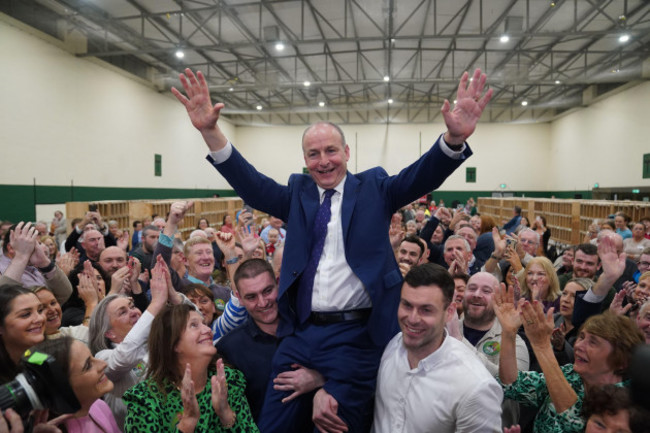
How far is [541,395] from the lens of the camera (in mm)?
2270

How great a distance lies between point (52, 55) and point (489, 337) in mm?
13849

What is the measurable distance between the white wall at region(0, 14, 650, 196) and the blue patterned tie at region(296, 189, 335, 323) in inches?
455

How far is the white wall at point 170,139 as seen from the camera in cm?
1138

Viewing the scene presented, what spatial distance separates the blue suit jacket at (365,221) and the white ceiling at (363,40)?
1016cm

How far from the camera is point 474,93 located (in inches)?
79.3

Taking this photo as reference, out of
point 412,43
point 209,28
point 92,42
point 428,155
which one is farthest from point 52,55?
point 428,155

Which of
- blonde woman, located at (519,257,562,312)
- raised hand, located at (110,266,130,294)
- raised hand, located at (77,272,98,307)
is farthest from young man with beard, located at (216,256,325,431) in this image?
blonde woman, located at (519,257,562,312)

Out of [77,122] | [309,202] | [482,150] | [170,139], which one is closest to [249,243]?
[309,202]

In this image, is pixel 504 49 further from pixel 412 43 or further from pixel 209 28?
pixel 209 28

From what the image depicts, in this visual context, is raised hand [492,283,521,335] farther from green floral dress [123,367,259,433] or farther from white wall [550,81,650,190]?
white wall [550,81,650,190]

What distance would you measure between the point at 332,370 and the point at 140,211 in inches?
445

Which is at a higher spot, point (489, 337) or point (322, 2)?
point (322, 2)

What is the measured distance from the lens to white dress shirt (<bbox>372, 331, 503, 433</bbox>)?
1.85m

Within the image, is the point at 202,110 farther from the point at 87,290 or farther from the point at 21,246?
the point at 21,246
